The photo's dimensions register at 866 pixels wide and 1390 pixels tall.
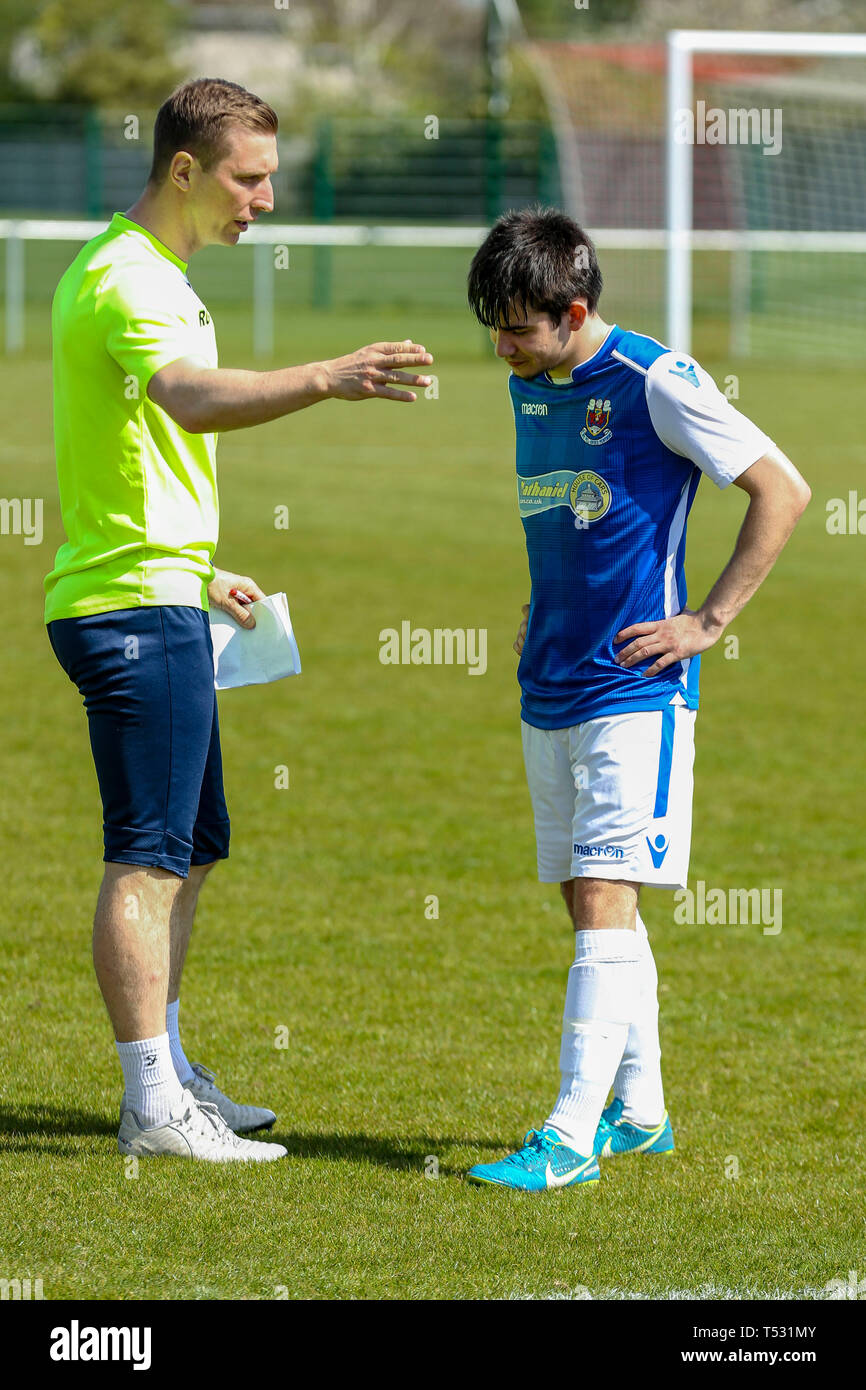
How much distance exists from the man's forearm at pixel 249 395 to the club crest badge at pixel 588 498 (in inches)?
26.6

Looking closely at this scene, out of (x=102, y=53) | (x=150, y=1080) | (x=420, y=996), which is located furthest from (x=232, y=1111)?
(x=102, y=53)

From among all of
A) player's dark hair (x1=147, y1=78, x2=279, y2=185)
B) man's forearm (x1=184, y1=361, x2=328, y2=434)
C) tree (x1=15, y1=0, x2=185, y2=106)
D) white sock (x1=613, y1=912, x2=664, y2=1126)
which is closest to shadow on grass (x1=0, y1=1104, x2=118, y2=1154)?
white sock (x1=613, y1=912, x2=664, y2=1126)

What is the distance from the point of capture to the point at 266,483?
17.9m

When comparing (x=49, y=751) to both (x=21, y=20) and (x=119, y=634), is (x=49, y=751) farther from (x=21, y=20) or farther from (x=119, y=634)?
(x=21, y=20)

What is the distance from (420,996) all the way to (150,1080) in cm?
155

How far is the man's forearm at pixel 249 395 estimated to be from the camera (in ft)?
11.7

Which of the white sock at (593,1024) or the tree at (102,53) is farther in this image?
the tree at (102,53)

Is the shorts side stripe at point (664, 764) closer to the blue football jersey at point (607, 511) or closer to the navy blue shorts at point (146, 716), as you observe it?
the blue football jersey at point (607, 511)

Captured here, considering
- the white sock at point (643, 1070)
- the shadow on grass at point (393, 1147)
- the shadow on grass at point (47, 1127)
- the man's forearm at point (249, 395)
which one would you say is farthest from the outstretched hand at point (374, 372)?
the shadow on grass at point (47, 1127)

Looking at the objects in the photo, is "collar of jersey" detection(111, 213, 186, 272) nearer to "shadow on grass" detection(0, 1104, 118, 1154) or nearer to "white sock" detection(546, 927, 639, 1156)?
"white sock" detection(546, 927, 639, 1156)

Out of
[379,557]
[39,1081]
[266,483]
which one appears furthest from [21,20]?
[39,1081]

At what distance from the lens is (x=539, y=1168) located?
404 cm

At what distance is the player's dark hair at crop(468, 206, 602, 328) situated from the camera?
151 inches
